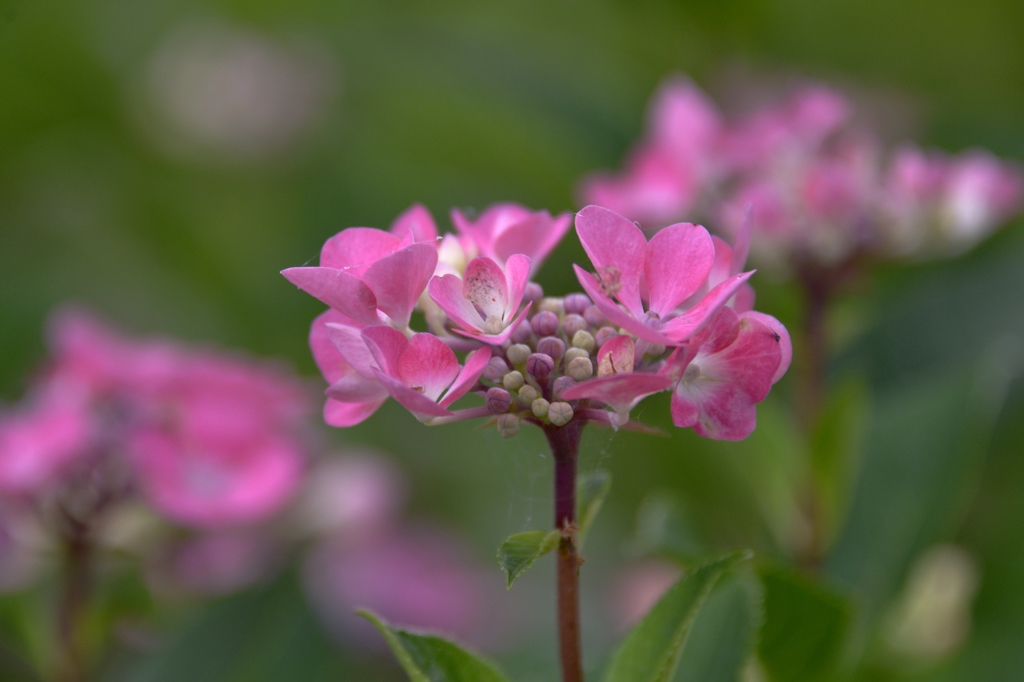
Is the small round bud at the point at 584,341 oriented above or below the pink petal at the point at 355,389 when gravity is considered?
above

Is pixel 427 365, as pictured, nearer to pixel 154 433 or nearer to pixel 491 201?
pixel 154 433

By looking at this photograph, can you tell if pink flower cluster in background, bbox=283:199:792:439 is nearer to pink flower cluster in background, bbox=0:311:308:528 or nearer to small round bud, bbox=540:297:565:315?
small round bud, bbox=540:297:565:315

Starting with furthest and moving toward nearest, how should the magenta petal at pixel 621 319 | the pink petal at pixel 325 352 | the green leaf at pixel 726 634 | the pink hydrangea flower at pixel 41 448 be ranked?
the pink hydrangea flower at pixel 41 448 < the green leaf at pixel 726 634 < the pink petal at pixel 325 352 < the magenta petal at pixel 621 319

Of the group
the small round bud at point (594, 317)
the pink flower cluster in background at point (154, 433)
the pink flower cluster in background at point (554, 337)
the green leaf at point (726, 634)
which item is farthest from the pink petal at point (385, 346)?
the pink flower cluster in background at point (154, 433)

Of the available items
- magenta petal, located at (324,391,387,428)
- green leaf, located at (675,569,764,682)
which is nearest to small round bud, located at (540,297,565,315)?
magenta petal, located at (324,391,387,428)

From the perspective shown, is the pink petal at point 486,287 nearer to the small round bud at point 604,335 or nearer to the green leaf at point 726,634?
the small round bud at point 604,335

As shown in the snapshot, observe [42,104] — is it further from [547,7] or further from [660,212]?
[660,212]

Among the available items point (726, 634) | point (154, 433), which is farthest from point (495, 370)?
point (154, 433)

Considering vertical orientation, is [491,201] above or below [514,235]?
below
